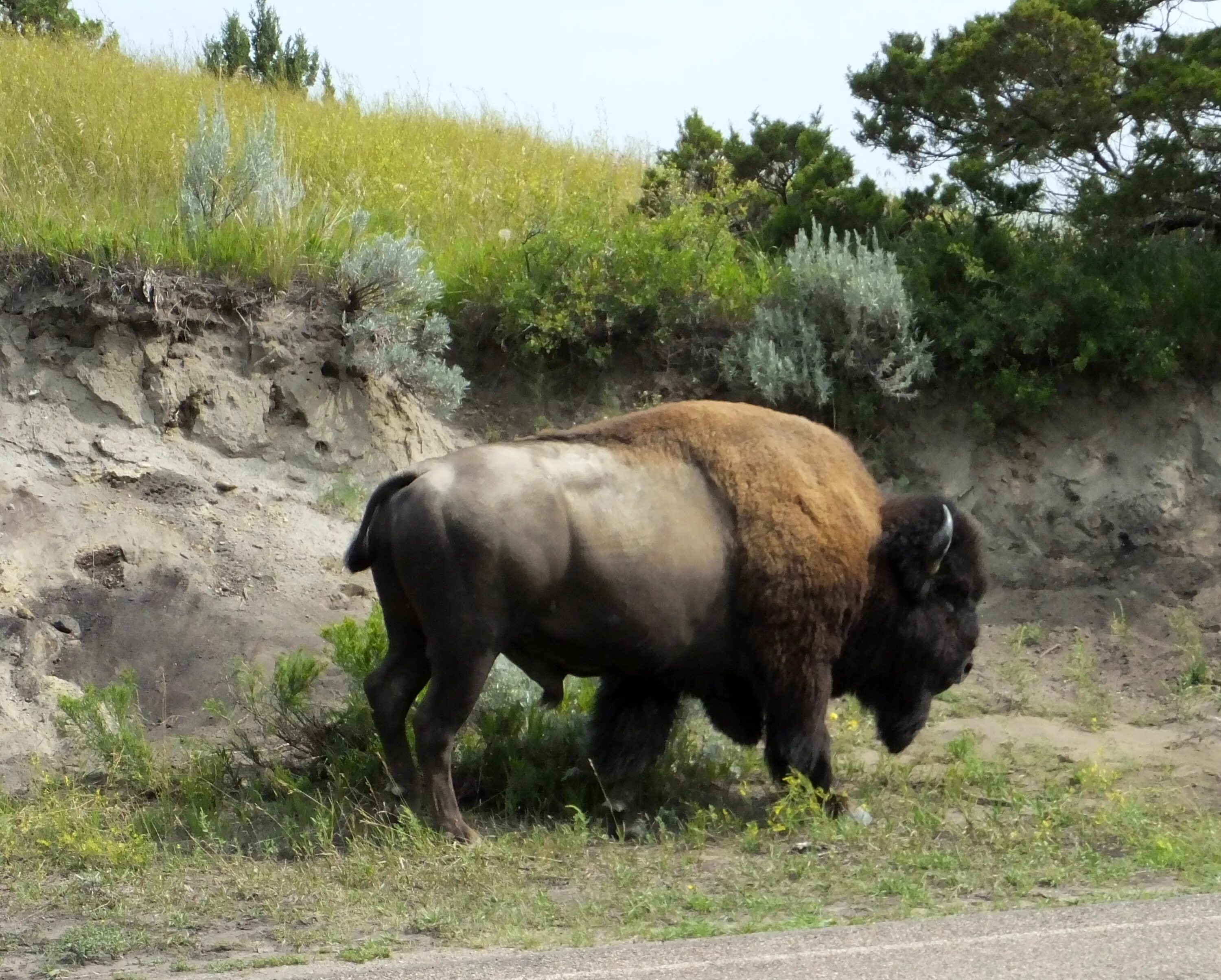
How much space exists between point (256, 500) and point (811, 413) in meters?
4.39

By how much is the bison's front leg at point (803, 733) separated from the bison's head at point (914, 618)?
47cm

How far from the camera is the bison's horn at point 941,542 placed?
7.54 meters

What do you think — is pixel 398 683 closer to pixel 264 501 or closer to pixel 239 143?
pixel 264 501

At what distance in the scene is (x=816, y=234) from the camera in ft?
38.1

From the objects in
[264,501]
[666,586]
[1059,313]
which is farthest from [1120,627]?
[264,501]

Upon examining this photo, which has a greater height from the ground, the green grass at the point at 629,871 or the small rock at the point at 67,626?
the small rock at the point at 67,626

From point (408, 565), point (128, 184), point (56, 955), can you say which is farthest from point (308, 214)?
point (56, 955)

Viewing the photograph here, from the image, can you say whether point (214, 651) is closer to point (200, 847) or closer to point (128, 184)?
point (200, 847)

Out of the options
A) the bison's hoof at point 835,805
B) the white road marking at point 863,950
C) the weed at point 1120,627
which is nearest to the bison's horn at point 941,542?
the bison's hoof at point 835,805

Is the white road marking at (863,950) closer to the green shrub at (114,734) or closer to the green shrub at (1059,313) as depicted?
the green shrub at (114,734)

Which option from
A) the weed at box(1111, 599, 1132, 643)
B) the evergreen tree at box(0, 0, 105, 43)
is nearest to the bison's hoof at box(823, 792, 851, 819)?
the weed at box(1111, 599, 1132, 643)

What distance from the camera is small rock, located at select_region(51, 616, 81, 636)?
900cm

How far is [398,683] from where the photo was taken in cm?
709

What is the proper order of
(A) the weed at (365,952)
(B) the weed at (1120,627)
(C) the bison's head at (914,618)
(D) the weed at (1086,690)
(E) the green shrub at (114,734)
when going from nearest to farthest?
(A) the weed at (365,952) < (C) the bison's head at (914,618) < (E) the green shrub at (114,734) < (D) the weed at (1086,690) < (B) the weed at (1120,627)
